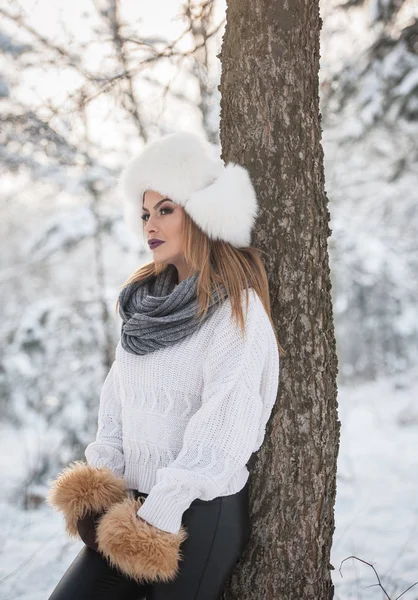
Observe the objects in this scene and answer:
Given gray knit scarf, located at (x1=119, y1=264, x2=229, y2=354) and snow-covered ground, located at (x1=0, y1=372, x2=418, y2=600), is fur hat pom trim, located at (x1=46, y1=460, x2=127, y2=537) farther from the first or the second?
snow-covered ground, located at (x1=0, y1=372, x2=418, y2=600)

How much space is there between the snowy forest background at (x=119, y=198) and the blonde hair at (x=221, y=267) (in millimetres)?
1385

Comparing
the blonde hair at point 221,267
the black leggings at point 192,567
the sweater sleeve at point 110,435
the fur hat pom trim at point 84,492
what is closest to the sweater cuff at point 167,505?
the black leggings at point 192,567

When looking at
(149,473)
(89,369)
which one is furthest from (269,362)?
(89,369)

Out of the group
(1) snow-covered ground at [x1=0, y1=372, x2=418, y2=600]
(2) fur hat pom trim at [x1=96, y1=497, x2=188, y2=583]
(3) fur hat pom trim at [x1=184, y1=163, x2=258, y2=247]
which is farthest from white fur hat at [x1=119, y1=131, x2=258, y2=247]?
(1) snow-covered ground at [x1=0, y1=372, x2=418, y2=600]

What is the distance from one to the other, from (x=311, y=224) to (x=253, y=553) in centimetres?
140

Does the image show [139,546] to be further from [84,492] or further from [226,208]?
[226,208]

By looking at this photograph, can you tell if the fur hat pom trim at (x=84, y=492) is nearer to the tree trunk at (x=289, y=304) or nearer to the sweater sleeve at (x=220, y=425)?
the sweater sleeve at (x=220, y=425)

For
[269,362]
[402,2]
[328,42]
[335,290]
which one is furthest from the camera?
[335,290]

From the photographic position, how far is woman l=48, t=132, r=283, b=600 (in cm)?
198

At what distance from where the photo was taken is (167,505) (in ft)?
6.34

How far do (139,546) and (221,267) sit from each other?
3.46 feet

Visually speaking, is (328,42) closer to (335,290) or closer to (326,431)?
(335,290)

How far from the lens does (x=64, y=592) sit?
6.88ft

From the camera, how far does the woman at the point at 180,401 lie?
1982 mm
